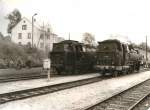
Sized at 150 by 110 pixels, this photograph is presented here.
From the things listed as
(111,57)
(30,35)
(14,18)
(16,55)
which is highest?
(14,18)

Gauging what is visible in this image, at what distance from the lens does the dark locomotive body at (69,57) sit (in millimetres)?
21547

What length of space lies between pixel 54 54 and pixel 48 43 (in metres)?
27.9

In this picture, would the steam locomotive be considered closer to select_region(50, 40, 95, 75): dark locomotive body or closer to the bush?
select_region(50, 40, 95, 75): dark locomotive body

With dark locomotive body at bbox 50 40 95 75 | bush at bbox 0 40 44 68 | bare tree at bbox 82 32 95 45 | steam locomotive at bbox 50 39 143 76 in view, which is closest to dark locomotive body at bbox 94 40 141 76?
steam locomotive at bbox 50 39 143 76

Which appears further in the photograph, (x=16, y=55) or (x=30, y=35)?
(x=30, y=35)

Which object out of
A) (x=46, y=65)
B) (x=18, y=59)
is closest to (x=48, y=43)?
(x=18, y=59)

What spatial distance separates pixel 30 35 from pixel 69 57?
20.7 metres

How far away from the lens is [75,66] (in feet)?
A: 73.3

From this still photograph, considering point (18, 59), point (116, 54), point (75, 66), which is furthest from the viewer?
point (18, 59)

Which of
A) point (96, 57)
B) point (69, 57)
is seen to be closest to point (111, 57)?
point (96, 57)

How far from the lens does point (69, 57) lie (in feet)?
71.6

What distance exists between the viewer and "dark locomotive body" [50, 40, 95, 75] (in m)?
21.5

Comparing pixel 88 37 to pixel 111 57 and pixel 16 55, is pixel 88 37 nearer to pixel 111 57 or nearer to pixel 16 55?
pixel 16 55

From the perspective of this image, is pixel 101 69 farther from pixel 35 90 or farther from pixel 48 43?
pixel 48 43
